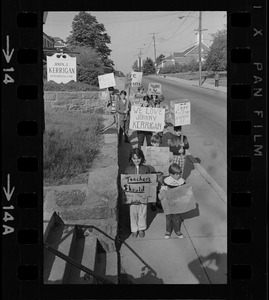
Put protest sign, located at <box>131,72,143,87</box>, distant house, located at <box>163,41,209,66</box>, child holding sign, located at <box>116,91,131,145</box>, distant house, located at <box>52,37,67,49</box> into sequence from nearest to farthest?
distant house, located at <box>52,37,67,49</box>, distant house, located at <box>163,41,209,66</box>, protest sign, located at <box>131,72,143,87</box>, child holding sign, located at <box>116,91,131,145</box>

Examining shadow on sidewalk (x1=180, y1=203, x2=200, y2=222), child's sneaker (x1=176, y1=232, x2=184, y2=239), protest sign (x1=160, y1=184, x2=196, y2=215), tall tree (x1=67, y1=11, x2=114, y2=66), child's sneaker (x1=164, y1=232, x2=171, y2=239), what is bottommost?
child's sneaker (x1=164, y1=232, x2=171, y2=239)

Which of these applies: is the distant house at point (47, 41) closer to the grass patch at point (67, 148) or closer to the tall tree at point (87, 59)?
the tall tree at point (87, 59)

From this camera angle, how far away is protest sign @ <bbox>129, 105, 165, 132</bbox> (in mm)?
4410

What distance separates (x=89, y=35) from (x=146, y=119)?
268 cm

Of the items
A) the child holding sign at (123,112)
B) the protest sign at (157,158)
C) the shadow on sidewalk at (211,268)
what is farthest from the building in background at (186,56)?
the child holding sign at (123,112)

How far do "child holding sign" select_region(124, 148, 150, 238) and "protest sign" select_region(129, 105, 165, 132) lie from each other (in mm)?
396

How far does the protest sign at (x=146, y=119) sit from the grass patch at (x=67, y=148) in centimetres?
54

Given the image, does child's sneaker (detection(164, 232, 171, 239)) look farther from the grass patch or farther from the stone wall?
the grass patch

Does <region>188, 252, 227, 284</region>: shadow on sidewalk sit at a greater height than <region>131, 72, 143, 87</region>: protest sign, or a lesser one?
lesser

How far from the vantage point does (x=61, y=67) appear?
1930 millimetres

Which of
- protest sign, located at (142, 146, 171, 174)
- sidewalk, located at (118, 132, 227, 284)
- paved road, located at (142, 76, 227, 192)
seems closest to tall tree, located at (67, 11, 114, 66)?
paved road, located at (142, 76, 227, 192)

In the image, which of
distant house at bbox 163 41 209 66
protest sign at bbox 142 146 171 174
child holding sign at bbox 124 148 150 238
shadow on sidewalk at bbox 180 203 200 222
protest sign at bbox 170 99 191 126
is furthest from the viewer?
protest sign at bbox 142 146 171 174
